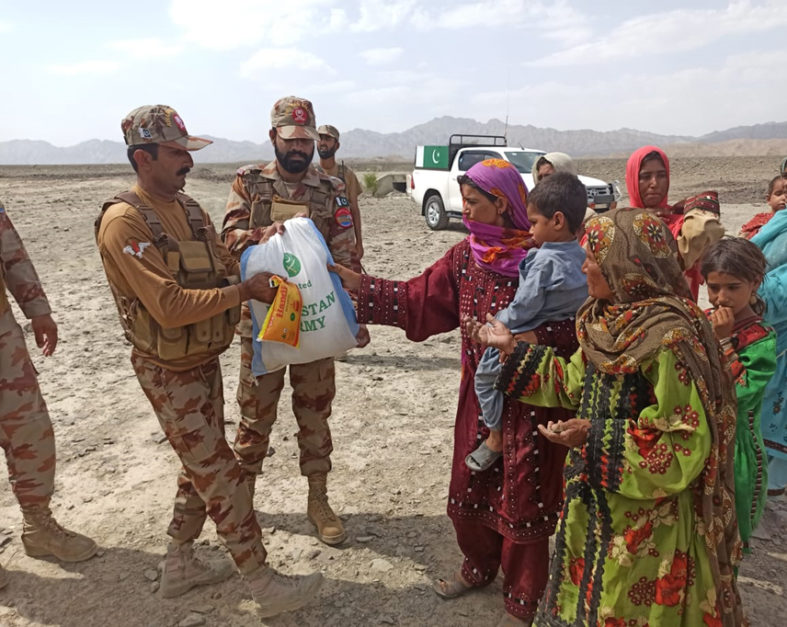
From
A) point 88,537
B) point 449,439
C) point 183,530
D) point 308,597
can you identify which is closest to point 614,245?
point 308,597

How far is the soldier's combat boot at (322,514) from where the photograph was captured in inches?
125

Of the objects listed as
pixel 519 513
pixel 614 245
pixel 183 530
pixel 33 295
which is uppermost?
pixel 614 245

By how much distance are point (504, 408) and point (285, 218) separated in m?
1.53

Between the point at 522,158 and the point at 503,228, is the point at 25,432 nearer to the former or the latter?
the point at 503,228

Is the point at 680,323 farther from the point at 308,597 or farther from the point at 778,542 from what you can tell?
the point at 778,542

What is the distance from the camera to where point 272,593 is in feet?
8.47

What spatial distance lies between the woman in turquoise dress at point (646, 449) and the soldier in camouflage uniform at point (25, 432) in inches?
103

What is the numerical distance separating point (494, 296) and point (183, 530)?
187cm

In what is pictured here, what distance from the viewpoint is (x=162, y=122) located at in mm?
2383

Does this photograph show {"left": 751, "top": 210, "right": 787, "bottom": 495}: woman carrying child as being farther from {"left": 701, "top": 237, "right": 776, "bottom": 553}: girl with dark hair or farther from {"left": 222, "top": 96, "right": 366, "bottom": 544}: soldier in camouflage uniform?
{"left": 222, "top": 96, "right": 366, "bottom": 544}: soldier in camouflage uniform

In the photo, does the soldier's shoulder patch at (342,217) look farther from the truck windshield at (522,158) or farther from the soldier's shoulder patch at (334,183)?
the truck windshield at (522,158)

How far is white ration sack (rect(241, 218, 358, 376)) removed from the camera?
2.62m

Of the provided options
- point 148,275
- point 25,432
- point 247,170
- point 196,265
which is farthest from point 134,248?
point 25,432

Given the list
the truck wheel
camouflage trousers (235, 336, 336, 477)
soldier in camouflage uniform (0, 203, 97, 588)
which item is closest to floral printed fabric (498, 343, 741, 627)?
camouflage trousers (235, 336, 336, 477)
